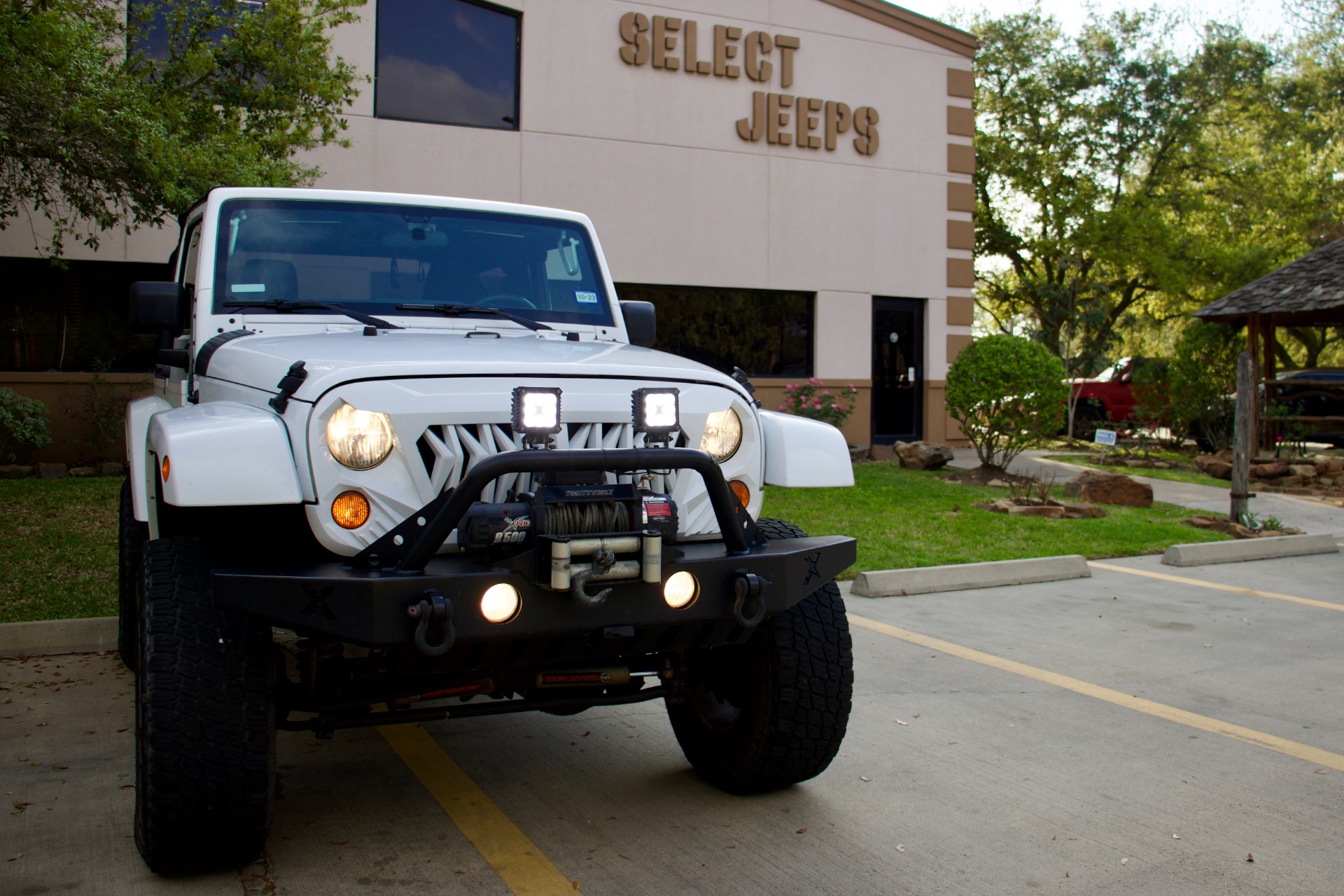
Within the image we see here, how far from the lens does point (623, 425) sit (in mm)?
3236

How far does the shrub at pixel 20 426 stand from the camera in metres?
11.3

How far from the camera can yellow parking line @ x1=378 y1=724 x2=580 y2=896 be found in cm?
317

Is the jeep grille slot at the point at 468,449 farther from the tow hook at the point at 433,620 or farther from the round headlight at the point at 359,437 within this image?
the tow hook at the point at 433,620

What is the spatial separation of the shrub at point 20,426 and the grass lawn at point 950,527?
290 inches

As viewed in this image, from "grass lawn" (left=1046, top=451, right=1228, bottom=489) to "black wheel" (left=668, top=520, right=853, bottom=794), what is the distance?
11.0m

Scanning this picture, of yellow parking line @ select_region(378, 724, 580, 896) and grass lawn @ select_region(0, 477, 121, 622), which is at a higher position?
grass lawn @ select_region(0, 477, 121, 622)

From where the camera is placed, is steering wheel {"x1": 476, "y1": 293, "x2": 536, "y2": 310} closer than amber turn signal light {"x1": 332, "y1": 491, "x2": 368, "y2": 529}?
No

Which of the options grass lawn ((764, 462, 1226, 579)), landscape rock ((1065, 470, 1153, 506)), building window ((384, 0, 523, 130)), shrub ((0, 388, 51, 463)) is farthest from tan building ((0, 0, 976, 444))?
landscape rock ((1065, 470, 1153, 506))

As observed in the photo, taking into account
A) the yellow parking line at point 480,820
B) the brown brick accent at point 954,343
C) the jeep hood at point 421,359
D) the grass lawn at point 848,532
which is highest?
the brown brick accent at point 954,343

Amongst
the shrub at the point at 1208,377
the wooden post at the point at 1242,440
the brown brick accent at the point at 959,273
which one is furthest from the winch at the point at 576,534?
the shrub at the point at 1208,377

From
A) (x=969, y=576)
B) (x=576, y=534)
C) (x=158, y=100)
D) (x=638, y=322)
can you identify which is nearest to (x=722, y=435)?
(x=576, y=534)

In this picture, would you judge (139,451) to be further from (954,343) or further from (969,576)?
(954,343)

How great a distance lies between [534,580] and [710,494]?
0.54 m

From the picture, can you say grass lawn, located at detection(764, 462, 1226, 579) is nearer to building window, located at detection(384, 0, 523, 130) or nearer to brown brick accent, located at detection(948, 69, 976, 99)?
building window, located at detection(384, 0, 523, 130)
